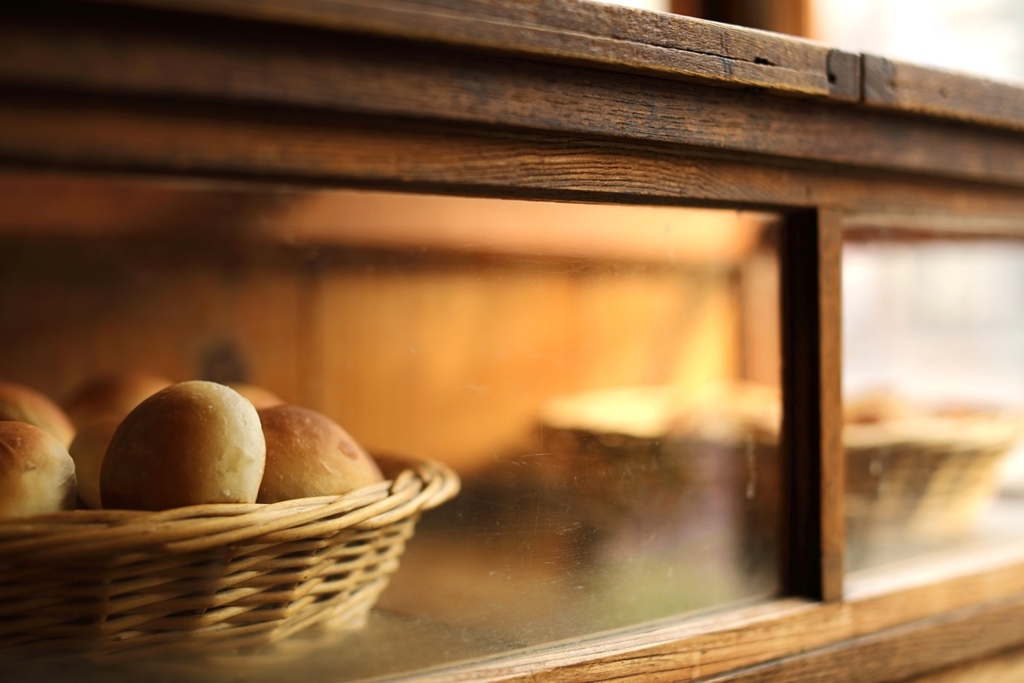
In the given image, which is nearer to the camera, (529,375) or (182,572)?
(182,572)

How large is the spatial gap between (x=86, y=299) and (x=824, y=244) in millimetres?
847

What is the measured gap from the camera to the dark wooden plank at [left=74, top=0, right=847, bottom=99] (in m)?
0.48

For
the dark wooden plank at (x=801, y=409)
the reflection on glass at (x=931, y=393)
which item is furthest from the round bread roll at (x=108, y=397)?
the reflection on glass at (x=931, y=393)

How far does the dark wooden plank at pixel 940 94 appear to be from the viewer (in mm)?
716

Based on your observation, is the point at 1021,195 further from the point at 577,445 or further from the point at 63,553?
the point at 63,553

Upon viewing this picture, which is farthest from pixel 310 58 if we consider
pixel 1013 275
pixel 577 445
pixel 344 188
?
pixel 1013 275

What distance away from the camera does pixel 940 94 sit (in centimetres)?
76

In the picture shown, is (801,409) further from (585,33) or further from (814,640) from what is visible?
(585,33)

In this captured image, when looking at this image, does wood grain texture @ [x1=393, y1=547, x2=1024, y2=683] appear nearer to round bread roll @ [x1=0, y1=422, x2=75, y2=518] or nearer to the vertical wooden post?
the vertical wooden post

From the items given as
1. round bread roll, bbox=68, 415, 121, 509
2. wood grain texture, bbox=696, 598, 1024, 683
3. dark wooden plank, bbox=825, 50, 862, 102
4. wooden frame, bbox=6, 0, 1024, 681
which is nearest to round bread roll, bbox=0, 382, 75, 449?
round bread roll, bbox=68, 415, 121, 509

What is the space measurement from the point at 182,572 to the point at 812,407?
0.50 meters

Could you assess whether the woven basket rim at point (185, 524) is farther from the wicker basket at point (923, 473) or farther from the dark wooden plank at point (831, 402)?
the wicker basket at point (923, 473)

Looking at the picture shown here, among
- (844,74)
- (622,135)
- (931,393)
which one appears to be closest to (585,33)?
(622,135)

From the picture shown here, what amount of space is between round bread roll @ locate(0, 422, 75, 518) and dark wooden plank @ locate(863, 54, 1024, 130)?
0.65 m
